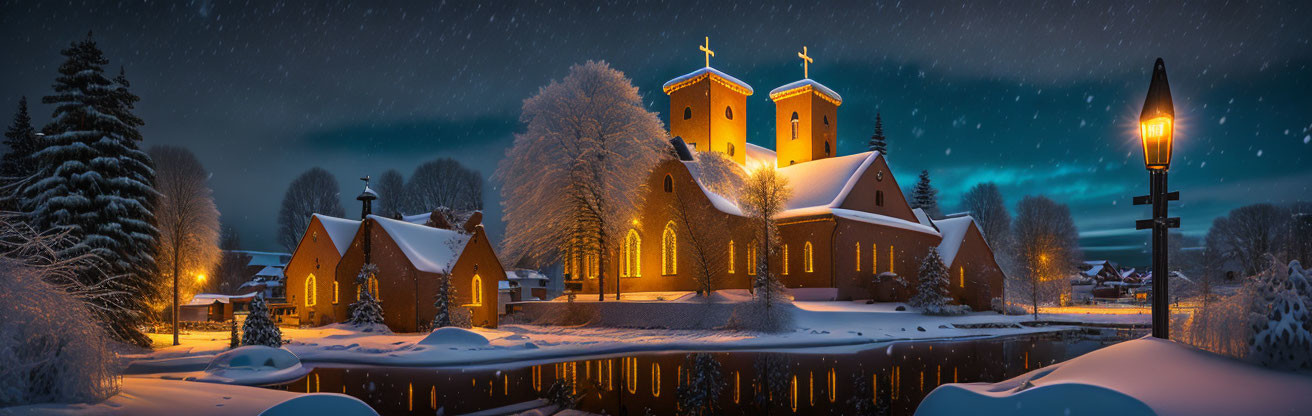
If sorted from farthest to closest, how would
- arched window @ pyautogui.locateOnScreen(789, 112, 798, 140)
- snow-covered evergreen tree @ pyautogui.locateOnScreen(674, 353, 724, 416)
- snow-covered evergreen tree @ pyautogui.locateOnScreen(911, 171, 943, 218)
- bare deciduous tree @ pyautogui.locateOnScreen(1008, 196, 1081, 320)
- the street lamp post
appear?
1. snow-covered evergreen tree @ pyautogui.locateOnScreen(911, 171, 943, 218)
2. bare deciduous tree @ pyautogui.locateOnScreen(1008, 196, 1081, 320)
3. arched window @ pyautogui.locateOnScreen(789, 112, 798, 140)
4. snow-covered evergreen tree @ pyautogui.locateOnScreen(674, 353, 724, 416)
5. the street lamp post

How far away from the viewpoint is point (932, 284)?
111 feet

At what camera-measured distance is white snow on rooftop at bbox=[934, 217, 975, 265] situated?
41281 millimetres

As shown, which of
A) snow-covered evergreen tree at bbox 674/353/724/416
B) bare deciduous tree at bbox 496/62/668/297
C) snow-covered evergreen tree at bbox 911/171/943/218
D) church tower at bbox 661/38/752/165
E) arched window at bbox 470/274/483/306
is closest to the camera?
snow-covered evergreen tree at bbox 674/353/724/416

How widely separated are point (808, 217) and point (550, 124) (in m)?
14.5

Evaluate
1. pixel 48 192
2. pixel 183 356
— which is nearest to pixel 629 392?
pixel 183 356

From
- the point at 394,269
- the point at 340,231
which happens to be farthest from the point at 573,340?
the point at 340,231

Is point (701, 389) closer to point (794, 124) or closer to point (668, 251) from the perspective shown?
point (668, 251)

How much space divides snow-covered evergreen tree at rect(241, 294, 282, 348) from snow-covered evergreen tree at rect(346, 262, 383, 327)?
872 cm

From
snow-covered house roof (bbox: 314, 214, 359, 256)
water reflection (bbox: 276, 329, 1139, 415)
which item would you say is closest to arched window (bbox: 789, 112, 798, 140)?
water reflection (bbox: 276, 329, 1139, 415)

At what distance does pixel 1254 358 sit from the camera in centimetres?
731

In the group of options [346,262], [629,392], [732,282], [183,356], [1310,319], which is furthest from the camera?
[732,282]

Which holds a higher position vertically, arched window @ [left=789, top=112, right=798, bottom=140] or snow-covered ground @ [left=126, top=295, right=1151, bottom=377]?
arched window @ [left=789, top=112, right=798, bottom=140]

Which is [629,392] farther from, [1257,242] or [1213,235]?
[1213,235]

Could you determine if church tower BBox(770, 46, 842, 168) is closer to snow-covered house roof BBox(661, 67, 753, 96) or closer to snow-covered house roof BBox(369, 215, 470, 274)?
snow-covered house roof BBox(661, 67, 753, 96)
